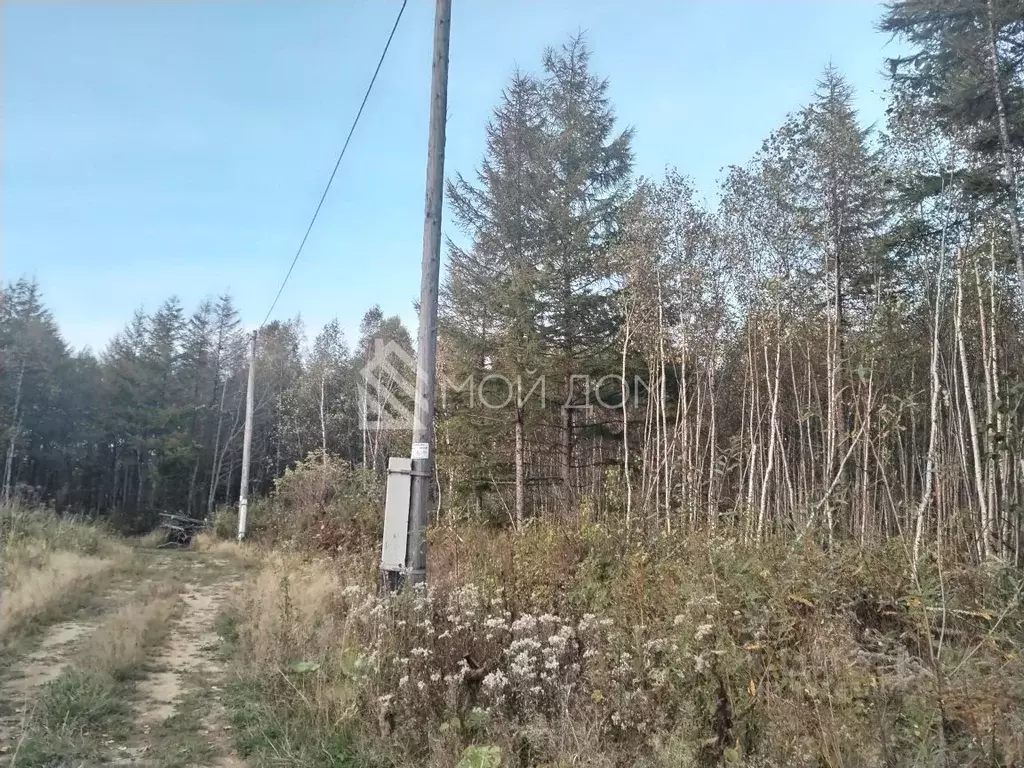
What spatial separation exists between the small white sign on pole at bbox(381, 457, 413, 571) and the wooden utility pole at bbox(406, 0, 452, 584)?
38mm

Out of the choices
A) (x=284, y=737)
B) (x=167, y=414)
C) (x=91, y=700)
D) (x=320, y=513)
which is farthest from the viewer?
(x=167, y=414)

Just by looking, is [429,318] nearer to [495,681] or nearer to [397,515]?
[397,515]

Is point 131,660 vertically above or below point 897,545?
below

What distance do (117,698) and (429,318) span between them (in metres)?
2.98

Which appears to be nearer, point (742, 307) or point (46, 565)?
point (46, 565)

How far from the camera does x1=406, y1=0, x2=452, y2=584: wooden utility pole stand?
4.38 m

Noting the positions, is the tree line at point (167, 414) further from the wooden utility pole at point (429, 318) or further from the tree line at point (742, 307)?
the wooden utility pole at point (429, 318)

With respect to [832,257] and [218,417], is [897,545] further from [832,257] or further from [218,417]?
[218,417]

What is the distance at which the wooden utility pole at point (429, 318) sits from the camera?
438 centimetres

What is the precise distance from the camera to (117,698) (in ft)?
12.0

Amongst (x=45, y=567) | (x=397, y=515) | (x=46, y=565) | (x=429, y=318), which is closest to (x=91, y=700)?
(x=397, y=515)

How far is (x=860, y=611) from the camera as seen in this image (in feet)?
11.3

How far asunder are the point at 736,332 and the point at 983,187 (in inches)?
158

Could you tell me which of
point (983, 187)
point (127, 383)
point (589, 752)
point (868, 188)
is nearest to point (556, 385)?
point (868, 188)
